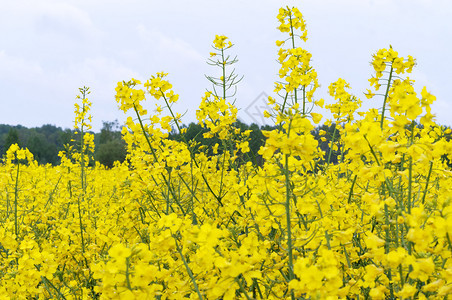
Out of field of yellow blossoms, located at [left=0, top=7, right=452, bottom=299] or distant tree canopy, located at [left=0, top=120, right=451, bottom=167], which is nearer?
field of yellow blossoms, located at [left=0, top=7, right=452, bottom=299]

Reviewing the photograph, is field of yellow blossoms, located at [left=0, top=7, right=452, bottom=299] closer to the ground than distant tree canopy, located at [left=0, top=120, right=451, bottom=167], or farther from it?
closer to the ground

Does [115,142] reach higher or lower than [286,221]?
higher

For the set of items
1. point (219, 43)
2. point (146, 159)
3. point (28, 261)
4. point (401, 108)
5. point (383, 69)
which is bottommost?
point (28, 261)

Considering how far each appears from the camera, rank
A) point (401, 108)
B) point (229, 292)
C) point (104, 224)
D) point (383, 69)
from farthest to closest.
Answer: point (104, 224)
point (383, 69)
point (401, 108)
point (229, 292)

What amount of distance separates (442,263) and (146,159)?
249 cm

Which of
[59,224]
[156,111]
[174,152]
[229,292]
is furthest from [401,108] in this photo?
[59,224]

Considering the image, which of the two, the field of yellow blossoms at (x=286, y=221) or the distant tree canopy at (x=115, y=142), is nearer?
the field of yellow blossoms at (x=286, y=221)

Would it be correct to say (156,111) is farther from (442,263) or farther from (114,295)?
(442,263)

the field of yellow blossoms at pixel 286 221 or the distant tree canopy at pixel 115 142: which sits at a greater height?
the distant tree canopy at pixel 115 142

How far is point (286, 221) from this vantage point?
2248 mm

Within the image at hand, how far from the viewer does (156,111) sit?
4020 mm

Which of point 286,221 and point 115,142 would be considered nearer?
point 286,221

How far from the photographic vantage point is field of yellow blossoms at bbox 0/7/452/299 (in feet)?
5.46

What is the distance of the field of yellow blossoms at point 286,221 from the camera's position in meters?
1.66
